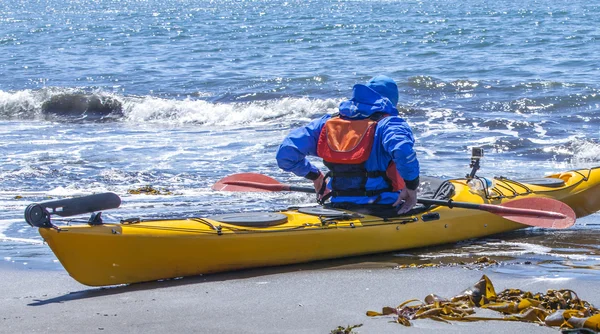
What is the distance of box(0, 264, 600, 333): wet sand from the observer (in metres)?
3.73

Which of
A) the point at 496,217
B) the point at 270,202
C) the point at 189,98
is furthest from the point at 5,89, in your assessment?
the point at 496,217

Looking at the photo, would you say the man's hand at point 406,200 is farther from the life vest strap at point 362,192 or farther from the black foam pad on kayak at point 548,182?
the black foam pad on kayak at point 548,182

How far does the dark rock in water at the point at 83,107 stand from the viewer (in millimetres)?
14688

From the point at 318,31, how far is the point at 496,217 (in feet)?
58.9

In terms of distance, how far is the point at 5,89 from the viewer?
1702 centimetres

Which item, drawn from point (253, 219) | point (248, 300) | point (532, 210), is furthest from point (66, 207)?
point (532, 210)

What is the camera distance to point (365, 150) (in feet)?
17.7

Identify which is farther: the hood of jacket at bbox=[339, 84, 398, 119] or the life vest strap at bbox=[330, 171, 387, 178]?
the life vest strap at bbox=[330, 171, 387, 178]

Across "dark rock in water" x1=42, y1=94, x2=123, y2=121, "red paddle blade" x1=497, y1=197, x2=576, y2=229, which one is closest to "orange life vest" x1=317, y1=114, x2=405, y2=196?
"red paddle blade" x1=497, y1=197, x2=576, y2=229

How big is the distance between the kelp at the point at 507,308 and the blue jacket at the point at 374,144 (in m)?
1.34

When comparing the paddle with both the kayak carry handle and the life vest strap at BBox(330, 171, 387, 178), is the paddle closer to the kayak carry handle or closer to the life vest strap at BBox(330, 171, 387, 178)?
the life vest strap at BBox(330, 171, 387, 178)

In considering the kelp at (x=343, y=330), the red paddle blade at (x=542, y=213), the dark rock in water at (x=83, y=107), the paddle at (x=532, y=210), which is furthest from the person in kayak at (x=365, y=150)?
the dark rock in water at (x=83, y=107)

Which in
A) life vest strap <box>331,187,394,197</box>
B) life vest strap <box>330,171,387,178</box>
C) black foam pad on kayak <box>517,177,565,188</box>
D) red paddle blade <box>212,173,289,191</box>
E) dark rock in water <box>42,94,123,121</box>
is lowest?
dark rock in water <box>42,94,123,121</box>

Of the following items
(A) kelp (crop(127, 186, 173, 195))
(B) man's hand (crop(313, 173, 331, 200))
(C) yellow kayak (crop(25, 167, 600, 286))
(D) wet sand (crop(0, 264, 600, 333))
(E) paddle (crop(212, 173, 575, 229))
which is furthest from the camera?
(A) kelp (crop(127, 186, 173, 195))
